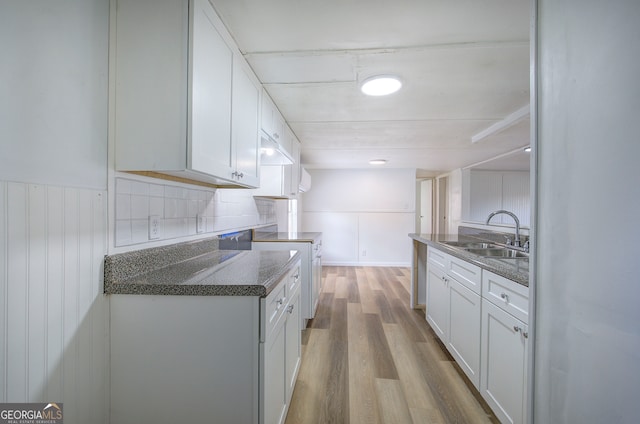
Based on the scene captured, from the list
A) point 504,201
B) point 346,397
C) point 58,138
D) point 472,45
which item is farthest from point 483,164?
point 58,138

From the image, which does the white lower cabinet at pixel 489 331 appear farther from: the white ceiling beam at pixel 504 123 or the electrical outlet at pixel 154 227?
the electrical outlet at pixel 154 227

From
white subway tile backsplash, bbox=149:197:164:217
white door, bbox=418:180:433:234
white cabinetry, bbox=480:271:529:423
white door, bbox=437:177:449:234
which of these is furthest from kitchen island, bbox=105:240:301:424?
white door, bbox=418:180:433:234

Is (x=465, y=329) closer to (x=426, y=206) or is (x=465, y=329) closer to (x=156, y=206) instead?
(x=156, y=206)

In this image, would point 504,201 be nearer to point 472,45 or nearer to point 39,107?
point 472,45

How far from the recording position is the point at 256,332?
1005 mm

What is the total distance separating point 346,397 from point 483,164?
4.18 meters

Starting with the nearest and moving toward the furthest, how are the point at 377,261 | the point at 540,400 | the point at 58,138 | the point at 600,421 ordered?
the point at 600,421
the point at 540,400
the point at 58,138
the point at 377,261

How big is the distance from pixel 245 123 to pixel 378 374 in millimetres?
1930

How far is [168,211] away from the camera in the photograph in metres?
1.38


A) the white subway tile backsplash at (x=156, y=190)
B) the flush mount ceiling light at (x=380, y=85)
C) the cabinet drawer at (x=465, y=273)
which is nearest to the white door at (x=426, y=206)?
the cabinet drawer at (x=465, y=273)

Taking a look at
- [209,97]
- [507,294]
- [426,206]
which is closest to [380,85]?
[209,97]

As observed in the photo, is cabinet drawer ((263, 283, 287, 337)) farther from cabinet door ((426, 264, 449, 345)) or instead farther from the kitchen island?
cabinet door ((426, 264, 449, 345))

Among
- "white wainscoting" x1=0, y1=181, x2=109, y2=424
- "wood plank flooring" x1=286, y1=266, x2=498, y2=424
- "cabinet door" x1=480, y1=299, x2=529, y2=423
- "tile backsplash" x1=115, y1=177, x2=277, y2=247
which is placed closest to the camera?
"white wainscoting" x1=0, y1=181, x2=109, y2=424

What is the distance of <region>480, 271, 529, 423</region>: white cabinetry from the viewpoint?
4.00 feet
